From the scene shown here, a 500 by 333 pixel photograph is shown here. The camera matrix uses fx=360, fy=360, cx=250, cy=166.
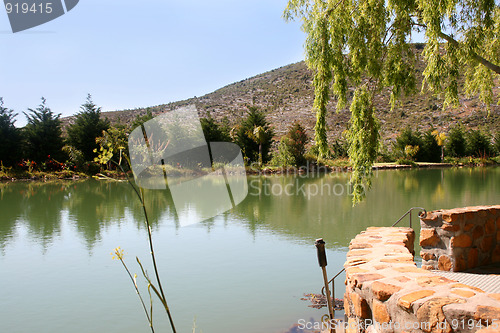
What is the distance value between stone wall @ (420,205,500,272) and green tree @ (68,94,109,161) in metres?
21.4

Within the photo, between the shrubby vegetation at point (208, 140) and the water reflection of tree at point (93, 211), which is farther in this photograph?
the shrubby vegetation at point (208, 140)

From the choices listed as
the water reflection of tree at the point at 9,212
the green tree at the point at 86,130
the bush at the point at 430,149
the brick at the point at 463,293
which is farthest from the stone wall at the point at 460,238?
the bush at the point at 430,149

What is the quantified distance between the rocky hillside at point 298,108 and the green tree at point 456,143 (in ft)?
6.02

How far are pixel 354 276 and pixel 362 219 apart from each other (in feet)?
19.1

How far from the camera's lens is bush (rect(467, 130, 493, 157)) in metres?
24.1

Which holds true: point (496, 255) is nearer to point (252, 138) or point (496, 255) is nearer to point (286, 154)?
point (286, 154)

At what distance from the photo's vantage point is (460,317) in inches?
48.9

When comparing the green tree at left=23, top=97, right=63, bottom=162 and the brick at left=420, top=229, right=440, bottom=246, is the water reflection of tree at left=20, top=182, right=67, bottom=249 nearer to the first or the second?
the brick at left=420, top=229, right=440, bottom=246

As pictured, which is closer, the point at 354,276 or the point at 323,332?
the point at 354,276

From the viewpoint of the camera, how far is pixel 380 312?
1.57 metres

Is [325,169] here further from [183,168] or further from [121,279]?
[121,279]

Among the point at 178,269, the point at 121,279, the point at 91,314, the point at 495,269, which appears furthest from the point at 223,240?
the point at 495,269

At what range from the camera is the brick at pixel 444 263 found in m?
3.02

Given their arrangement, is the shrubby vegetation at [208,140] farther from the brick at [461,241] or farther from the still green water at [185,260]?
the brick at [461,241]
